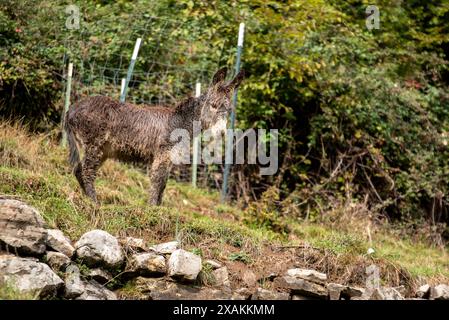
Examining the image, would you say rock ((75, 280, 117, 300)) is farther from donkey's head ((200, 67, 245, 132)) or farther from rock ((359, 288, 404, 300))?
donkey's head ((200, 67, 245, 132))

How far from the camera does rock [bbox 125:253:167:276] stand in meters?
6.02

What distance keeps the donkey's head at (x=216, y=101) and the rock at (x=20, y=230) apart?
2983mm

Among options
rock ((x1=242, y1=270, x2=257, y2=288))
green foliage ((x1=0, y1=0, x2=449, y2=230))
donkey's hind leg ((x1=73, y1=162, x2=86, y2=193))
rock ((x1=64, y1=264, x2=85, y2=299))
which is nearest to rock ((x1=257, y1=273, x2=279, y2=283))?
rock ((x1=242, y1=270, x2=257, y2=288))

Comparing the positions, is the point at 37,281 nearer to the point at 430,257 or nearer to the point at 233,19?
the point at 430,257

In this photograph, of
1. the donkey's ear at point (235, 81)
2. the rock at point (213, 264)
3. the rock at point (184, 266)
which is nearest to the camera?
the rock at point (184, 266)

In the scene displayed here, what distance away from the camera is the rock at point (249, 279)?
6.48 metres

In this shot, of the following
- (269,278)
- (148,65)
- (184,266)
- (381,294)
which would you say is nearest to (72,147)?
(184,266)

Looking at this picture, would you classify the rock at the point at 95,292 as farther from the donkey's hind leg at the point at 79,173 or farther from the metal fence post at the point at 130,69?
the metal fence post at the point at 130,69

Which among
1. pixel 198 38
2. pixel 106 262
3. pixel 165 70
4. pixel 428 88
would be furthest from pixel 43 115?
pixel 428 88

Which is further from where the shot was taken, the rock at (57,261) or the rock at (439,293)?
the rock at (439,293)

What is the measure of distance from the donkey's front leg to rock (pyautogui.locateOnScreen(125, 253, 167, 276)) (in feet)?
6.02

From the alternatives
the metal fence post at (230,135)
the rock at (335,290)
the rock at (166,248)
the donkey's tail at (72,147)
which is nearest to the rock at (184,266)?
the rock at (166,248)
